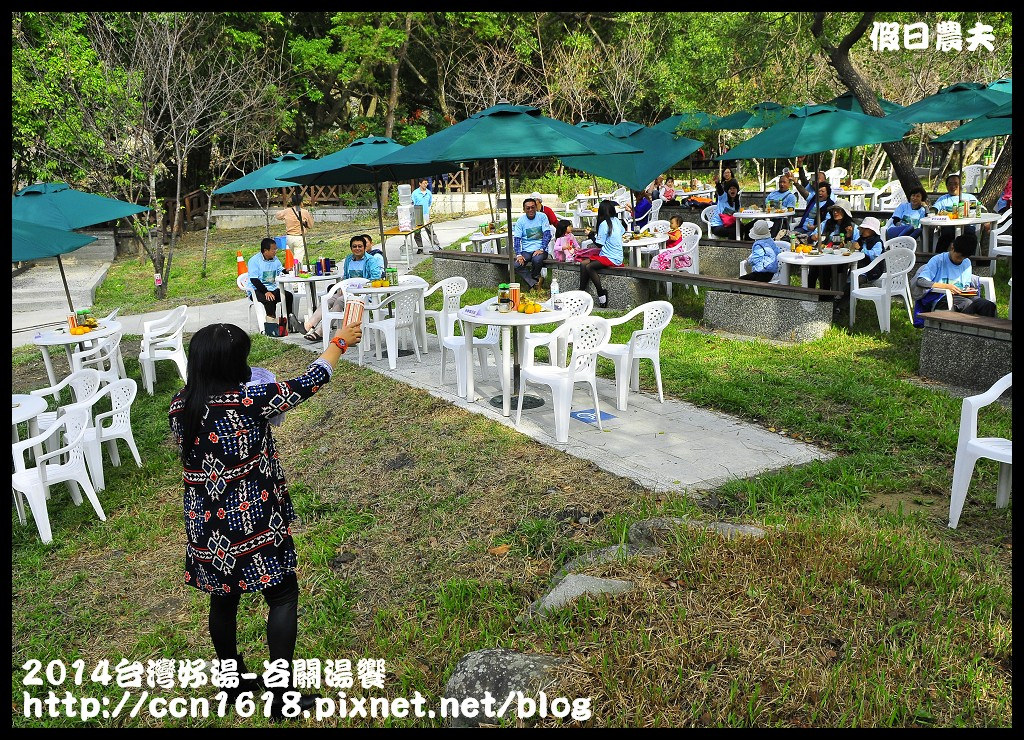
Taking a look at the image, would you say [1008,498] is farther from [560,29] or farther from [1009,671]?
[560,29]

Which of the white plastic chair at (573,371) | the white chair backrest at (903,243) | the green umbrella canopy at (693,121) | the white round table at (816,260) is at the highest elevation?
the green umbrella canopy at (693,121)

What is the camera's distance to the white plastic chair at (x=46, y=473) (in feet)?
18.2

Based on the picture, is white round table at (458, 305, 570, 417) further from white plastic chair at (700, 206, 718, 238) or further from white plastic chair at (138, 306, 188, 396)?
white plastic chair at (700, 206, 718, 238)

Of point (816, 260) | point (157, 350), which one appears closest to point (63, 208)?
point (157, 350)

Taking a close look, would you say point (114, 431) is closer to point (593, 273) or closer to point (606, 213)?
point (593, 273)

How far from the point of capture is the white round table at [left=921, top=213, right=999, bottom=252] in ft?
37.4

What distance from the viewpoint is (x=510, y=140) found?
6.55m

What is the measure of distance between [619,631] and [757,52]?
11618 millimetres

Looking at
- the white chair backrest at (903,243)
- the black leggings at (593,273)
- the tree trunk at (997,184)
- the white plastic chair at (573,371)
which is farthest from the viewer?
the tree trunk at (997,184)

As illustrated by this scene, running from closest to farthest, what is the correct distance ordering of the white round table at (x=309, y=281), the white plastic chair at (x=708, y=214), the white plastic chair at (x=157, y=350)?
the white plastic chair at (x=157, y=350), the white round table at (x=309, y=281), the white plastic chair at (x=708, y=214)

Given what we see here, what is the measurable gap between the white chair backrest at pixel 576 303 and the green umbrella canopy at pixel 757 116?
19.1 feet

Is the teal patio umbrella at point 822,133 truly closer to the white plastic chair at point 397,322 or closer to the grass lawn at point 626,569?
the grass lawn at point 626,569

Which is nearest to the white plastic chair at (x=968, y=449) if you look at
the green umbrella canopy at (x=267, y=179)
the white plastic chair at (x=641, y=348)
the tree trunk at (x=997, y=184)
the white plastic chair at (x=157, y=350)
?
the white plastic chair at (x=641, y=348)

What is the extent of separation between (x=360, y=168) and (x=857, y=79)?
7706mm
